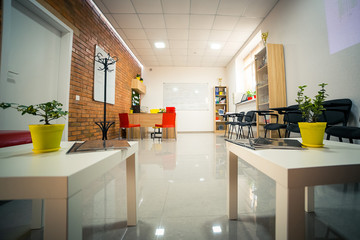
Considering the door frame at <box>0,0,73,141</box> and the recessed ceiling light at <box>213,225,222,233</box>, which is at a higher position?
the door frame at <box>0,0,73,141</box>

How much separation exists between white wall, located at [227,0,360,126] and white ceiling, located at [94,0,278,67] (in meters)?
0.65

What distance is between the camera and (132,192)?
89 centimetres

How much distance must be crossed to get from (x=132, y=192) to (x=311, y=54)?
10.6 feet

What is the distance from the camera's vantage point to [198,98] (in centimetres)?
726

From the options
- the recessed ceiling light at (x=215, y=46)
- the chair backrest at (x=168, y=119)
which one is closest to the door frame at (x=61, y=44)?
the chair backrest at (x=168, y=119)

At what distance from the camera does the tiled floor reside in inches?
32.1

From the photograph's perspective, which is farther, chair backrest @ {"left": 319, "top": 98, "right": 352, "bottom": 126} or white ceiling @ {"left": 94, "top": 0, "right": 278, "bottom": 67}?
white ceiling @ {"left": 94, "top": 0, "right": 278, "bottom": 67}

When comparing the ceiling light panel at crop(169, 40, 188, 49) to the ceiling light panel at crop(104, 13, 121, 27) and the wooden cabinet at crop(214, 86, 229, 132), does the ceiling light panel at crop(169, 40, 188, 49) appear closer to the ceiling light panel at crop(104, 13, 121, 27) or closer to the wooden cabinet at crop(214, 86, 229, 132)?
the ceiling light panel at crop(104, 13, 121, 27)

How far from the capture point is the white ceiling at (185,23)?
11.3 feet

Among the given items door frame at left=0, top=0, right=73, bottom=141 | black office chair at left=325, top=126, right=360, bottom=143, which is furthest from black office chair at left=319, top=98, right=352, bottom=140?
door frame at left=0, top=0, right=73, bottom=141

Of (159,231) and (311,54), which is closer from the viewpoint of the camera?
(159,231)

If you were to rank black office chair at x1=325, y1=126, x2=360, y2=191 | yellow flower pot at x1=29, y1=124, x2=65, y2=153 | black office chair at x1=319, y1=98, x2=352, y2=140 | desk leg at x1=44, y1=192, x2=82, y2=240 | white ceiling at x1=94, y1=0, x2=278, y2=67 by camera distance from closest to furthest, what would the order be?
desk leg at x1=44, y1=192, x2=82, y2=240
yellow flower pot at x1=29, y1=124, x2=65, y2=153
black office chair at x1=325, y1=126, x2=360, y2=191
black office chair at x1=319, y1=98, x2=352, y2=140
white ceiling at x1=94, y1=0, x2=278, y2=67

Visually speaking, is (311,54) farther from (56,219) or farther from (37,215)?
(37,215)

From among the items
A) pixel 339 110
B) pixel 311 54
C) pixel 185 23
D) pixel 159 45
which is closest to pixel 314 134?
pixel 339 110
